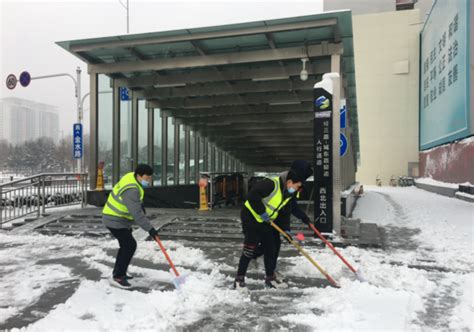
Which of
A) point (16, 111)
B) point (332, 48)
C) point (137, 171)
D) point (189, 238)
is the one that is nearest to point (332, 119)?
point (332, 48)

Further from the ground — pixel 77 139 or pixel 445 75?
pixel 445 75

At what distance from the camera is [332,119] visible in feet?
27.6

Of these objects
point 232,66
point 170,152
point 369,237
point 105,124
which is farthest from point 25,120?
point 369,237

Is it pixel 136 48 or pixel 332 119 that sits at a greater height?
pixel 136 48

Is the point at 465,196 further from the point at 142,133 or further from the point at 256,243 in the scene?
the point at 256,243

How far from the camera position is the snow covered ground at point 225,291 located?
13.5ft

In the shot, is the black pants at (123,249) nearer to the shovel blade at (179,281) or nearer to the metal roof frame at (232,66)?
the shovel blade at (179,281)

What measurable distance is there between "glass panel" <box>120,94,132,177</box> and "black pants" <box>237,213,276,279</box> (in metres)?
9.65

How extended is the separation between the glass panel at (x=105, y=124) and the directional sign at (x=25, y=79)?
5618 mm

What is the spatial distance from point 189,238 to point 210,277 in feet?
9.84

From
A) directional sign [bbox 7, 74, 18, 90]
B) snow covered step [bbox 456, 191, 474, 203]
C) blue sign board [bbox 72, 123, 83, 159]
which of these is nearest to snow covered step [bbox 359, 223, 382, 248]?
snow covered step [bbox 456, 191, 474, 203]

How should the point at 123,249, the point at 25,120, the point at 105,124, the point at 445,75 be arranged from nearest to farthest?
the point at 123,249, the point at 105,124, the point at 445,75, the point at 25,120

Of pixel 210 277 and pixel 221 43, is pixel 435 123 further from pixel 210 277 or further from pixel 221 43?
pixel 210 277

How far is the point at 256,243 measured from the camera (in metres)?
5.03
